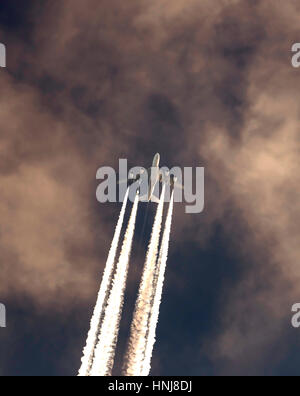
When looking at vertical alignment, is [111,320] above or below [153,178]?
below

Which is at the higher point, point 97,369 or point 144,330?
point 144,330

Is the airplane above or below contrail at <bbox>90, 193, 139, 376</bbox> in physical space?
above

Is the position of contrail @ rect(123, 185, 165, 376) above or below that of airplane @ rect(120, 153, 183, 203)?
below

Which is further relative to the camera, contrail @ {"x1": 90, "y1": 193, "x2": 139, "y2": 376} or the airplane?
the airplane

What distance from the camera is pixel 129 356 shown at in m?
91.3

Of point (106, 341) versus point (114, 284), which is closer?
point (106, 341)

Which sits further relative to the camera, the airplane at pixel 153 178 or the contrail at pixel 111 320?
the airplane at pixel 153 178

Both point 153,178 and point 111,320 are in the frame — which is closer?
point 111,320

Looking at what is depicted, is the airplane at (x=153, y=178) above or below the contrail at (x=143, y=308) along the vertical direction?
above

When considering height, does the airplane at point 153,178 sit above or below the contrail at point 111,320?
above
